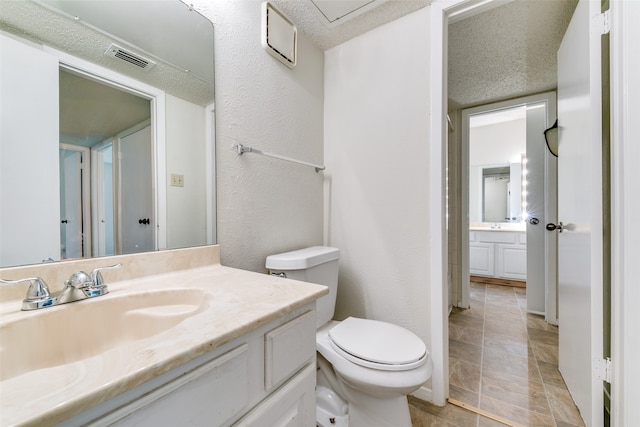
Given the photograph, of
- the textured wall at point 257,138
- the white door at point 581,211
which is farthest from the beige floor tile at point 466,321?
the textured wall at point 257,138

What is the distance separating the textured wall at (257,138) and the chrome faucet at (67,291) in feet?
1.52

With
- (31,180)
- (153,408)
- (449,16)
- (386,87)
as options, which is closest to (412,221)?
(386,87)

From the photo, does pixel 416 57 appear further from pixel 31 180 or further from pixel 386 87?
pixel 31 180

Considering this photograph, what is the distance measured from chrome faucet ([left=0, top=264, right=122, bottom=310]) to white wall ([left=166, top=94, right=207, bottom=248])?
29cm

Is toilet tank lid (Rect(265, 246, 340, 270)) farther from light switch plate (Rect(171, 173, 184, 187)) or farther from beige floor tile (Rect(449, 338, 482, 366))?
beige floor tile (Rect(449, 338, 482, 366))

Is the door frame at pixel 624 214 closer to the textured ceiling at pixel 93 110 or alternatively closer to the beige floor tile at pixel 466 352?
the beige floor tile at pixel 466 352

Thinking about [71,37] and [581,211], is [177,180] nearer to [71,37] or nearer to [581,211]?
[71,37]

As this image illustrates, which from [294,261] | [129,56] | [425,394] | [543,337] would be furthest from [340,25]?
[543,337]

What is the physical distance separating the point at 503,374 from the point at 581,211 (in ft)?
3.49

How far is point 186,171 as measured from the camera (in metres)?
1.03

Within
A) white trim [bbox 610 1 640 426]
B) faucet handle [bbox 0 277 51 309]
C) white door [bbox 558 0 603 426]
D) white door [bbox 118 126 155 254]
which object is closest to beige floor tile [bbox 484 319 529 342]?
white door [bbox 558 0 603 426]

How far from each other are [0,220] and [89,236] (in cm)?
18

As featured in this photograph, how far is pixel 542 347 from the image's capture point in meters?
1.90

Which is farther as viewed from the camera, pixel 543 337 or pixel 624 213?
pixel 543 337
